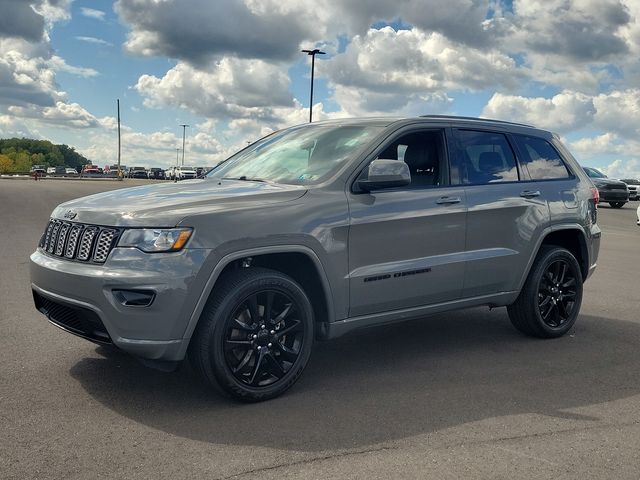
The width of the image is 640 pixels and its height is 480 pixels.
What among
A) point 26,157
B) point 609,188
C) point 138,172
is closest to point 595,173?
point 609,188

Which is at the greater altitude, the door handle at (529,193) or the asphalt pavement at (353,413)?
the door handle at (529,193)

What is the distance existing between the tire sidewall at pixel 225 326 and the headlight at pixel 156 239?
0.44 m

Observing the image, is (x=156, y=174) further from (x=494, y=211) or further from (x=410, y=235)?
(x=410, y=235)

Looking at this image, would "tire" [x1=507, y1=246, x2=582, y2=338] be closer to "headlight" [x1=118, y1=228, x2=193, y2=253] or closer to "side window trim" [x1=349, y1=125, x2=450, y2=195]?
"side window trim" [x1=349, y1=125, x2=450, y2=195]

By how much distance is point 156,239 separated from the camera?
12.3 feet

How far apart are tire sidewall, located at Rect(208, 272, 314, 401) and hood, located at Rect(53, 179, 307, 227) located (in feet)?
1.60

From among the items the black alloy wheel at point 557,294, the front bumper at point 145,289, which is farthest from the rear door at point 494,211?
the front bumper at point 145,289

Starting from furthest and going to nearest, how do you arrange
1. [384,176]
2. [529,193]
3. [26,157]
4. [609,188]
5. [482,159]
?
1. [26,157]
2. [609,188]
3. [529,193]
4. [482,159]
5. [384,176]

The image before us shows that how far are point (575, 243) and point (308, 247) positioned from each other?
3.20 meters

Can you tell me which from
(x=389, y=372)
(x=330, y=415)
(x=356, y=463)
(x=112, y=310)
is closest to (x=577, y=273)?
(x=389, y=372)

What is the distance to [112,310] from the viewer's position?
12.2ft

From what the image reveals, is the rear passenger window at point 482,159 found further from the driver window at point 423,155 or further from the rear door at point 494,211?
the driver window at point 423,155

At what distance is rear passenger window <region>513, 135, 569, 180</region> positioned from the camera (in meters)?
5.83

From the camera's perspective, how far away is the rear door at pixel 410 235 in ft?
14.6
